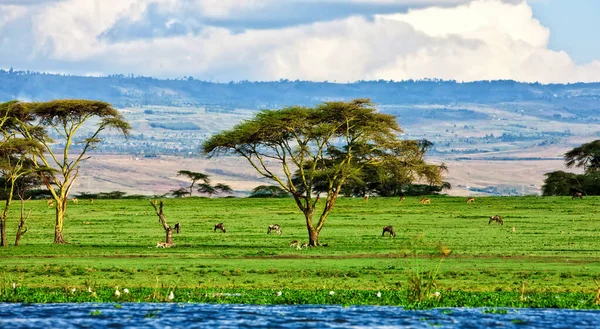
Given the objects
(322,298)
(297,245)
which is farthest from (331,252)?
(322,298)

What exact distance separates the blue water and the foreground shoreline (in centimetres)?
67

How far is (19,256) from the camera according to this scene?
163ft

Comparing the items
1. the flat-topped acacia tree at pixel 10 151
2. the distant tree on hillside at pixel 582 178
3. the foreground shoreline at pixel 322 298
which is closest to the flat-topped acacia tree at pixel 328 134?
the flat-topped acacia tree at pixel 10 151

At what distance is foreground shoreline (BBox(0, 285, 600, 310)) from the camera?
32.2 meters

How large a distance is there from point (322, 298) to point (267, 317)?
3.61 metres

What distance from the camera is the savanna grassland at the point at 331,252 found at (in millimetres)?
38500

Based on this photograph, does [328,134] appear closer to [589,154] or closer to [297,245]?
[297,245]

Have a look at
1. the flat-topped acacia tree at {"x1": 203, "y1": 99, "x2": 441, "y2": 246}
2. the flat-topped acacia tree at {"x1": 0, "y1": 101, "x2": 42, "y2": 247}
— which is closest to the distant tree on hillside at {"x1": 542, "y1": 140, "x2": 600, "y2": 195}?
the flat-topped acacia tree at {"x1": 203, "y1": 99, "x2": 441, "y2": 246}

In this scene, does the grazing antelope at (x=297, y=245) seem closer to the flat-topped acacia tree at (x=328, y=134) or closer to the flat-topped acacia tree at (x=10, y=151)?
the flat-topped acacia tree at (x=328, y=134)

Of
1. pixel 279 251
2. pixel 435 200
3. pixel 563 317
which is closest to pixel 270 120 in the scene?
pixel 279 251

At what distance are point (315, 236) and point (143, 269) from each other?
14.5 meters

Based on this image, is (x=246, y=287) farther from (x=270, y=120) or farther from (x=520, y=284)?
(x=270, y=120)

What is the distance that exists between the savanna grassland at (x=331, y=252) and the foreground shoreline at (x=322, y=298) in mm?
394

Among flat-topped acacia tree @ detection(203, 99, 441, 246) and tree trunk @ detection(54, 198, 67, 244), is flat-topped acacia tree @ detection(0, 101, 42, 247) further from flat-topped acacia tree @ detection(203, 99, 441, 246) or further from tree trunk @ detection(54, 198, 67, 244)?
flat-topped acacia tree @ detection(203, 99, 441, 246)
